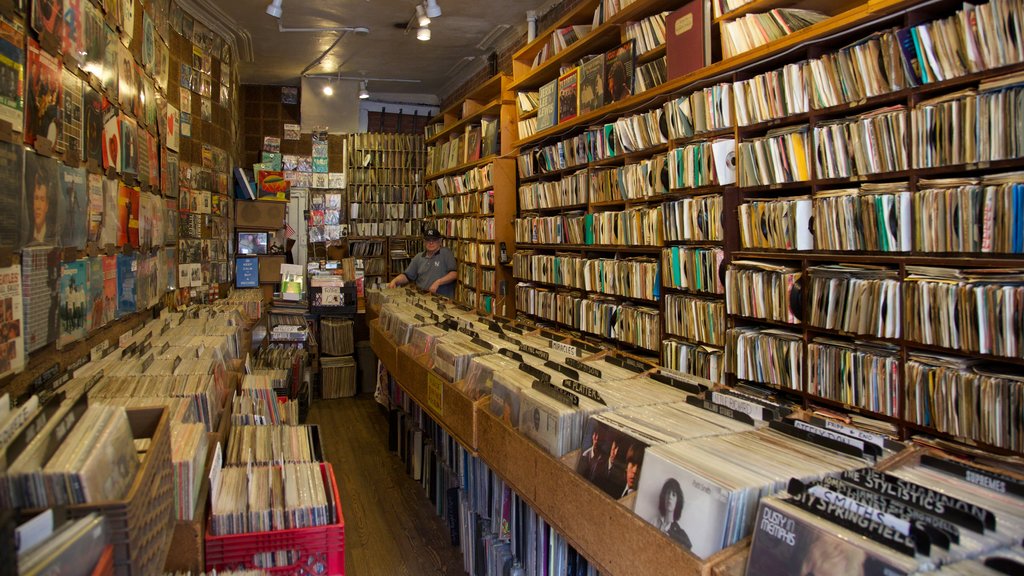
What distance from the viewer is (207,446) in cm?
172

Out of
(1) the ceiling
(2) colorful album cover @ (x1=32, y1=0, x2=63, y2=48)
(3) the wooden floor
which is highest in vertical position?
(1) the ceiling

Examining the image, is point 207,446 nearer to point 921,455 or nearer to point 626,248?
point 921,455

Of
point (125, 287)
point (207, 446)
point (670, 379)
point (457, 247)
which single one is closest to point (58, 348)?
point (207, 446)

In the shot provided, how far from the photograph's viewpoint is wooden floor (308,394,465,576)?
3.15 m

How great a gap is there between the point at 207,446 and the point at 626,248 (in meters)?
3.16

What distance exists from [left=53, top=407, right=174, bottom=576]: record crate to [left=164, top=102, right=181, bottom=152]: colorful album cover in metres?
3.00

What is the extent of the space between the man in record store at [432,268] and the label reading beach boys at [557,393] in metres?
4.99

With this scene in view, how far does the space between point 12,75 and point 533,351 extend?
5.97ft

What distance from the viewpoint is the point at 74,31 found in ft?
6.59

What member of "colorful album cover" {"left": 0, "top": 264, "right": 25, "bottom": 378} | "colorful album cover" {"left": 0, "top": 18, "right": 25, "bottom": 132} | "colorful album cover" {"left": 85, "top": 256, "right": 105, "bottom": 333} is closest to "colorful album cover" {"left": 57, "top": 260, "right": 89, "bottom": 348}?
"colorful album cover" {"left": 85, "top": 256, "right": 105, "bottom": 333}

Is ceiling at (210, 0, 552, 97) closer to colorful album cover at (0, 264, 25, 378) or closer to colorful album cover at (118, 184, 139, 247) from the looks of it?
colorful album cover at (118, 184, 139, 247)

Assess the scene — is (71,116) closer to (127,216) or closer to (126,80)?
(127,216)

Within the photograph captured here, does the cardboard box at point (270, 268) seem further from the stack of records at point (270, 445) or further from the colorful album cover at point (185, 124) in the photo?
the stack of records at point (270, 445)

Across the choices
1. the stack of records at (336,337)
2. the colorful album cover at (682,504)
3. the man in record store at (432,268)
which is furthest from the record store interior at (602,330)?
the man in record store at (432,268)
